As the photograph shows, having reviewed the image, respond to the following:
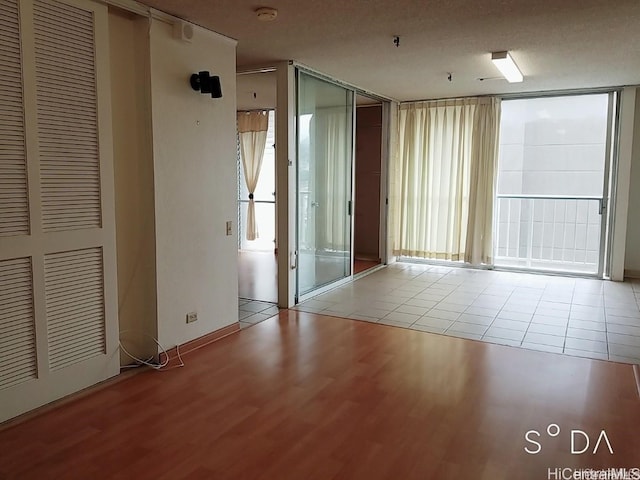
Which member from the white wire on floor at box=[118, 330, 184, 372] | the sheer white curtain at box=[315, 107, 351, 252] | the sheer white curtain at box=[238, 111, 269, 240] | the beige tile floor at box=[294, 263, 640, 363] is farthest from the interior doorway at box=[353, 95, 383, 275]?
the white wire on floor at box=[118, 330, 184, 372]

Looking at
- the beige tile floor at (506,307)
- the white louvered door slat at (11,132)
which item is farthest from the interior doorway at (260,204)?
the white louvered door slat at (11,132)

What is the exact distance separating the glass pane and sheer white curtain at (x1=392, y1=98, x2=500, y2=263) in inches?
59.0

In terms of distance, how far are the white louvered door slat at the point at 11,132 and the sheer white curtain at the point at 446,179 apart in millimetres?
5459

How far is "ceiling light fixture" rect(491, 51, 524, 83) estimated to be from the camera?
438 cm

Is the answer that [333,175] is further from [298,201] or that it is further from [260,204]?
[260,204]

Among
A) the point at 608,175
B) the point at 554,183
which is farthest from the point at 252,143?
the point at 608,175

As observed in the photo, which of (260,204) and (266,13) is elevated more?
(266,13)

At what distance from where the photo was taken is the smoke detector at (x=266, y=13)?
10.6 ft

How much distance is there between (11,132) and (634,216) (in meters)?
6.61

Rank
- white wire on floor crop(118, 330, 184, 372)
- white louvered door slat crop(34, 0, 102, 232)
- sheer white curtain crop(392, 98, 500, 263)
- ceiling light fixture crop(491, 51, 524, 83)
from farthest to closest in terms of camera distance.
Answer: sheer white curtain crop(392, 98, 500, 263) → ceiling light fixture crop(491, 51, 524, 83) → white wire on floor crop(118, 330, 184, 372) → white louvered door slat crop(34, 0, 102, 232)

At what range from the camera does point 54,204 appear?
2.77 m

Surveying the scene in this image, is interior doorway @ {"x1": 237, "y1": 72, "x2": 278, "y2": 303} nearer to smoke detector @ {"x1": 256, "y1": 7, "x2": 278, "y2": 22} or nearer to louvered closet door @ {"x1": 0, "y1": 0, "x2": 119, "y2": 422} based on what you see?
smoke detector @ {"x1": 256, "y1": 7, "x2": 278, "y2": 22}

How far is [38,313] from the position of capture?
272 cm

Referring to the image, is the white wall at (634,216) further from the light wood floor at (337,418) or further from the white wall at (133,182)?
the white wall at (133,182)
